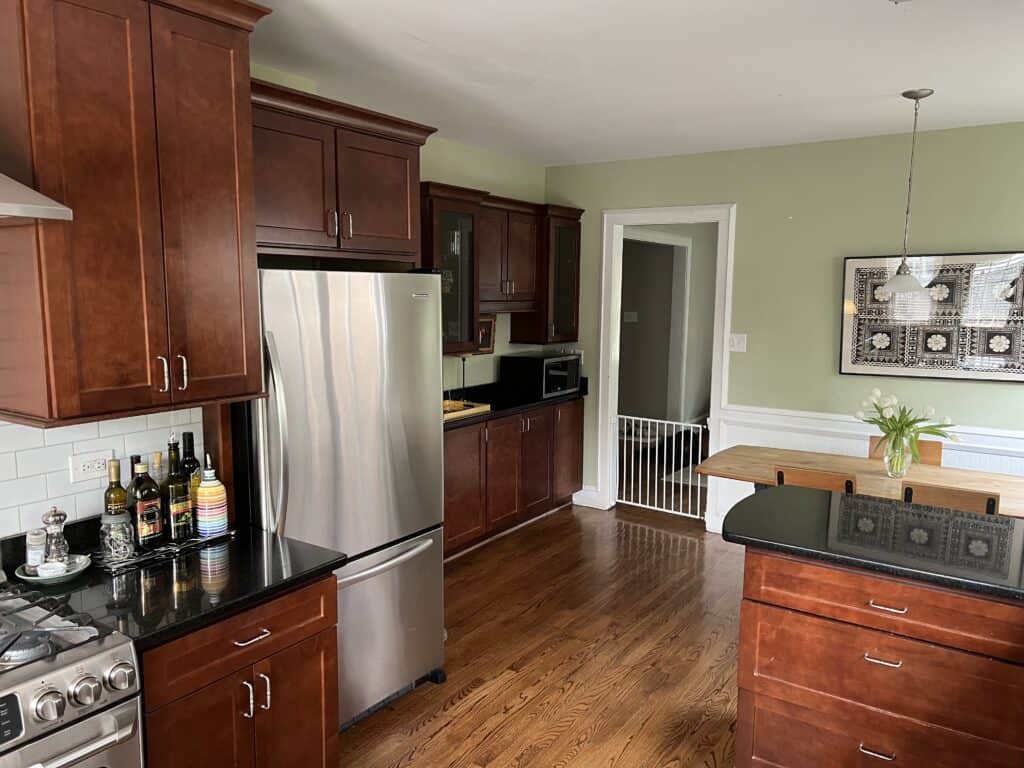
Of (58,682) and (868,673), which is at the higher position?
(58,682)

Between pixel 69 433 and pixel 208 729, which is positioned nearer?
pixel 208 729

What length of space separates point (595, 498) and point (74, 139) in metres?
4.43

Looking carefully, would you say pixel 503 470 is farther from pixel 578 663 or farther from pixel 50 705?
pixel 50 705

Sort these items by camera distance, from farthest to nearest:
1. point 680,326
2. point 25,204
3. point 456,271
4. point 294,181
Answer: point 680,326 → point 456,271 → point 294,181 → point 25,204

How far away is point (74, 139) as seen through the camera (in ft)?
5.68

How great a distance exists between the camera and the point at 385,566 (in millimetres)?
2725

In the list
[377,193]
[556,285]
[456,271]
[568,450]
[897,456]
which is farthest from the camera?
[568,450]

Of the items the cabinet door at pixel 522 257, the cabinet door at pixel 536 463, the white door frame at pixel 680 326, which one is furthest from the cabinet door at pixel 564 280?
the white door frame at pixel 680 326

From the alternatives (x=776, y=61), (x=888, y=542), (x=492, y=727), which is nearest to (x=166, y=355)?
(x=492, y=727)

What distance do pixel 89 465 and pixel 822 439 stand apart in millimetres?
4003

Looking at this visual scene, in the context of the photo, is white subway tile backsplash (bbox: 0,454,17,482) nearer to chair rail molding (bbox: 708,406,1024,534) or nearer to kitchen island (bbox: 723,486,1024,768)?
kitchen island (bbox: 723,486,1024,768)

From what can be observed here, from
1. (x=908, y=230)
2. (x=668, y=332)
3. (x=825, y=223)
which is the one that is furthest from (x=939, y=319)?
(x=668, y=332)

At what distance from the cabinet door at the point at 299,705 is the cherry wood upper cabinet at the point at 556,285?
3309mm

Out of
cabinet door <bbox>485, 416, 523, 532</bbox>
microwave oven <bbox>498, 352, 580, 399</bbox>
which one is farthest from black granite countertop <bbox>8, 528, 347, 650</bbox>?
microwave oven <bbox>498, 352, 580, 399</bbox>
